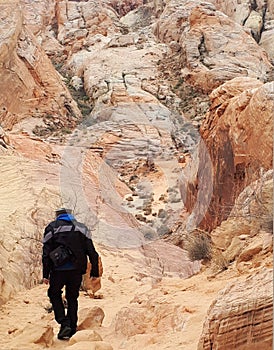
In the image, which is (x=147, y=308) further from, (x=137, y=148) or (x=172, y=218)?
(x=137, y=148)

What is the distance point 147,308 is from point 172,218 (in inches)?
358

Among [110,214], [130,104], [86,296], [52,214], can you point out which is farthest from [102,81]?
[86,296]

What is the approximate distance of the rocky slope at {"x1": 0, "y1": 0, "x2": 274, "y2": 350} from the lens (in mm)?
5426

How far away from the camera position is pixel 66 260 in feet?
14.5

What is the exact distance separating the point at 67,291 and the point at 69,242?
0.48 meters

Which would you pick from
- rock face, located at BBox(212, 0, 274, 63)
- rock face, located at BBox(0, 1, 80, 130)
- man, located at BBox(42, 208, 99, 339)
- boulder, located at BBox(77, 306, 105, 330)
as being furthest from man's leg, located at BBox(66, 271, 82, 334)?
rock face, located at BBox(212, 0, 274, 63)

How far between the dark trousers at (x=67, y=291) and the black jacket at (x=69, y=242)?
0.23 ft

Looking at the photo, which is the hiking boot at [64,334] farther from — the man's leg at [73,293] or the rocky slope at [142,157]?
the rocky slope at [142,157]

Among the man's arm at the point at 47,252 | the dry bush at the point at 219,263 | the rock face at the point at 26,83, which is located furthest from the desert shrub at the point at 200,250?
the rock face at the point at 26,83

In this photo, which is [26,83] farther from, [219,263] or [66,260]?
[66,260]

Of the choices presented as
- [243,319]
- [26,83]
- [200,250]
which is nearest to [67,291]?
[243,319]

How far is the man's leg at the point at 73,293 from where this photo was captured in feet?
14.8

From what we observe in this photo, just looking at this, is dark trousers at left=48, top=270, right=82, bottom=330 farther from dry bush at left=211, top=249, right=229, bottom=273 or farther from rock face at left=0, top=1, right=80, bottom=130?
rock face at left=0, top=1, right=80, bottom=130

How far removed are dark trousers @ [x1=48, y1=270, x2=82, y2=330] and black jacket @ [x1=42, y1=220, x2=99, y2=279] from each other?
7 cm
